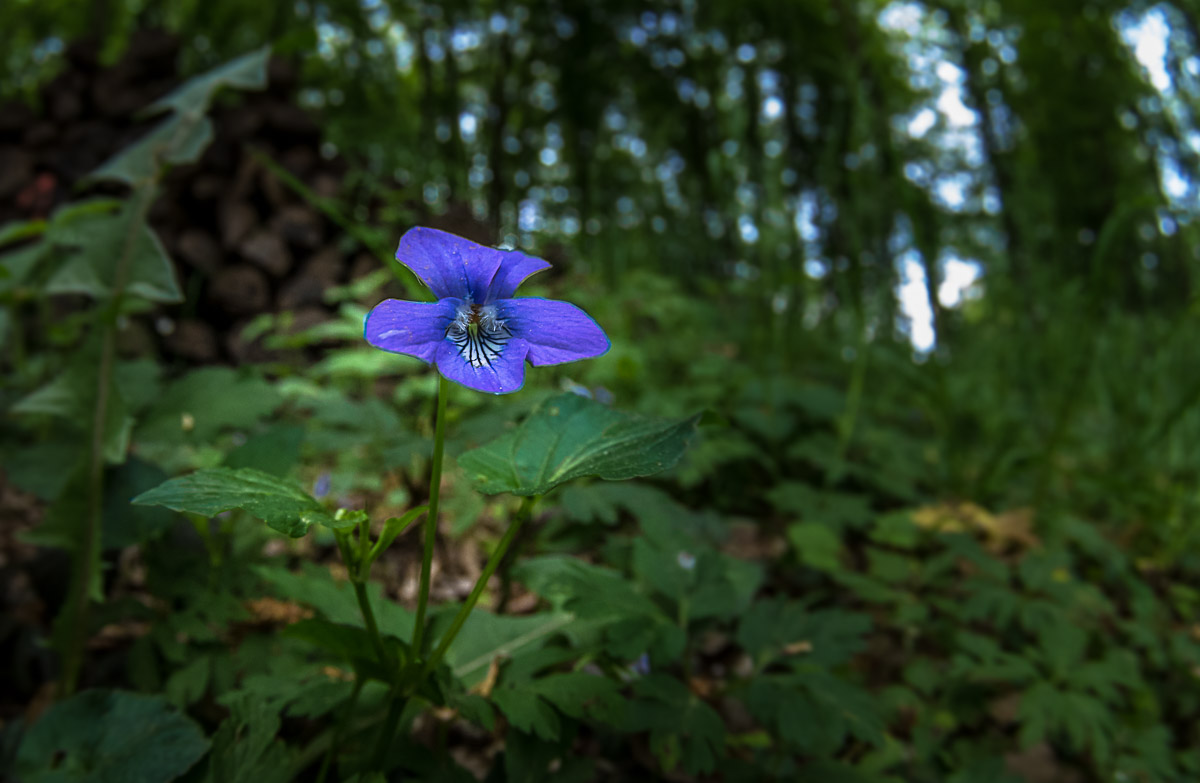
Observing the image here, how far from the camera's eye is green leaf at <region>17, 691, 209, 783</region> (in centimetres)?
82

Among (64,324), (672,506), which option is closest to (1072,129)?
(672,506)

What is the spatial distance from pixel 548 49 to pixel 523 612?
354 centimetres

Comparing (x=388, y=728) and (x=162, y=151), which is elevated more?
(x=162, y=151)

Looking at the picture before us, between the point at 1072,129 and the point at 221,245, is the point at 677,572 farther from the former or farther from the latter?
the point at 1072,129

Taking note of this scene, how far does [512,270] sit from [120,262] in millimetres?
1059

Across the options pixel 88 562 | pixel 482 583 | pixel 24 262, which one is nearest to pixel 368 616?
pixel 482 583

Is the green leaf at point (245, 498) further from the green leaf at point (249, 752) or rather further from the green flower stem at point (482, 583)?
the green leaf at point (249, 752)

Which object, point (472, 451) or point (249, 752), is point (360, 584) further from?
point (249, 752)

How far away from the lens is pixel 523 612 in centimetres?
167

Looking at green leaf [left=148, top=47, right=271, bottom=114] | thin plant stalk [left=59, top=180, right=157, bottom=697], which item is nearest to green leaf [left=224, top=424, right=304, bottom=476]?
thin plant stalk [left=59, top=180, right=157, bottom=697]

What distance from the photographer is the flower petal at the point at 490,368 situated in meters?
0.59

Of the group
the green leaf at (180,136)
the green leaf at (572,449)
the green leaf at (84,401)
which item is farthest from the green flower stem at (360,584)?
the green leaf at (180,136)

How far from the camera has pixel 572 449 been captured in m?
0.75

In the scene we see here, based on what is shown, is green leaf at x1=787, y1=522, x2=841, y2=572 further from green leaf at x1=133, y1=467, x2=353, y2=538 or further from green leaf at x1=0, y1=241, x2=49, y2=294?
green leaf at x1=0, y1=241, x2=49, y2=294
